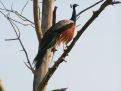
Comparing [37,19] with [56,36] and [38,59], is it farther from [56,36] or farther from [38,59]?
[56,36]

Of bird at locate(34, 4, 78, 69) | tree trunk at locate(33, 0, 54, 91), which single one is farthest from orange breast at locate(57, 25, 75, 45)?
tree trunk at locate(33, 0, 54, 91)

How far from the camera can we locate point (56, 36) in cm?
737

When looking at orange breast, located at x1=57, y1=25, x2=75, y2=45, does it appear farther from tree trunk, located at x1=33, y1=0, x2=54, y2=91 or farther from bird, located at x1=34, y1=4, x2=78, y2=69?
tree trunk, located at x1=33, y1=0, x2=54, y2=91

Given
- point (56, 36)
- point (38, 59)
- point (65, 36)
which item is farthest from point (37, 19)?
point (65, 36)

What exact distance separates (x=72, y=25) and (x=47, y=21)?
1204mm

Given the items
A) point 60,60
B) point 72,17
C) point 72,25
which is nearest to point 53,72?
point 60,60

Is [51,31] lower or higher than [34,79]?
higher

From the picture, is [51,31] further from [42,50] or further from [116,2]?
[116,2]

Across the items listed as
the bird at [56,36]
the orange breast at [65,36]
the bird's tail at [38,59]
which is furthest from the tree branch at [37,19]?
the orange breast at [65,36]

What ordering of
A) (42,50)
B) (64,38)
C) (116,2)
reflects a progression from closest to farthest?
(116,2), (42,50), (64,38)

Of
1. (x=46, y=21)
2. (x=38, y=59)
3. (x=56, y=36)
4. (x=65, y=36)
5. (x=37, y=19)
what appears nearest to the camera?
(x=38, y=59)

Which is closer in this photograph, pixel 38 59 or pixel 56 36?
pixel 38 59

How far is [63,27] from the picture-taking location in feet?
25.1

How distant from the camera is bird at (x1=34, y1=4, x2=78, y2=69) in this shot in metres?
6.50
